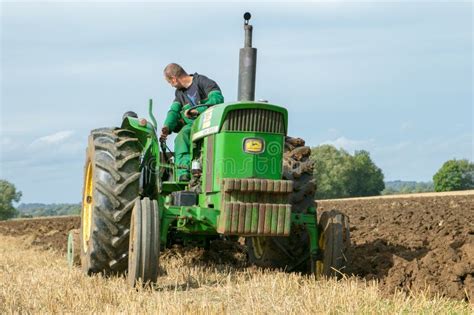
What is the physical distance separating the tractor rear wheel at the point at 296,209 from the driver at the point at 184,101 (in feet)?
3.44

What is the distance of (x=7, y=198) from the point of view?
72.6 m

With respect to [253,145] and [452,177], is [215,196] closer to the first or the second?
[253,145]

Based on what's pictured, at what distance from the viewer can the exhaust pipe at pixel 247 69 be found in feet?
32.8

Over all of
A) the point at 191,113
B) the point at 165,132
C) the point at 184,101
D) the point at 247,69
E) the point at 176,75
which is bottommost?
the point at 165,132

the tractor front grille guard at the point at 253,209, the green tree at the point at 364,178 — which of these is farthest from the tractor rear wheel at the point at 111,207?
the green tree at the point at 364,178

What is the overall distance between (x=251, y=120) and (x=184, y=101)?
1.52m

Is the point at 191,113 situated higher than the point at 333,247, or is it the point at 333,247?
the point at 191,113

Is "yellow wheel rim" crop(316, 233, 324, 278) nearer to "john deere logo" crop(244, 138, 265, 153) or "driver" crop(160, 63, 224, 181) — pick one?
"john deere logo" crop(244, 138, 265, 153)

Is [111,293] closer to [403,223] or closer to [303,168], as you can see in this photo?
[303,168]

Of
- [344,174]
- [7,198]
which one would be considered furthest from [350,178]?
[7,198]

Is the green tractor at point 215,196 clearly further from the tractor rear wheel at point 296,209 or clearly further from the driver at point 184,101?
the driver at point 184,101

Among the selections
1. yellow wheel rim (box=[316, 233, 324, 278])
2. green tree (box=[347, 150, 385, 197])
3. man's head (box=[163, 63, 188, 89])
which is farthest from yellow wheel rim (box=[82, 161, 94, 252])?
green tree (box=[347, 150, 385, 197])

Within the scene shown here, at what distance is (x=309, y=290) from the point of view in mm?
6527

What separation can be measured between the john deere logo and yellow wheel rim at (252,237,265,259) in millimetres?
1769
